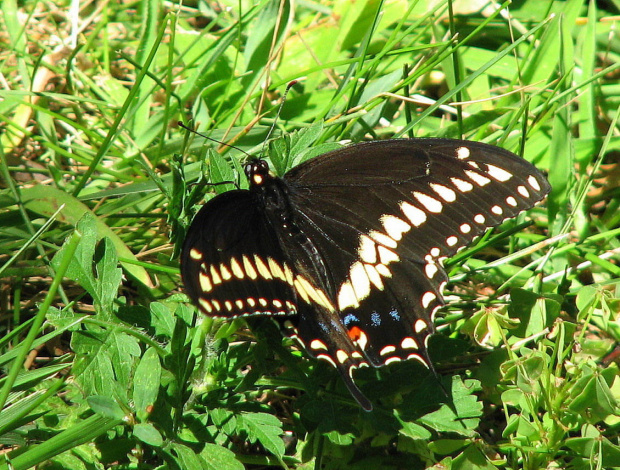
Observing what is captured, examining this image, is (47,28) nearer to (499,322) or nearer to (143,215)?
(143,215)

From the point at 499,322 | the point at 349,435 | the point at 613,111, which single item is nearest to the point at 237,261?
the point at 349,435

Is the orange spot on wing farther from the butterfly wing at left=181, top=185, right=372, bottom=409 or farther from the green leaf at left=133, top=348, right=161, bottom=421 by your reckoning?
the green leaf at left=133, top=348, right=161, bottom=421

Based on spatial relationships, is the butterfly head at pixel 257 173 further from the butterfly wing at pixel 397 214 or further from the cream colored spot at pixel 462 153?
the cream colored spot at pixel 462 153

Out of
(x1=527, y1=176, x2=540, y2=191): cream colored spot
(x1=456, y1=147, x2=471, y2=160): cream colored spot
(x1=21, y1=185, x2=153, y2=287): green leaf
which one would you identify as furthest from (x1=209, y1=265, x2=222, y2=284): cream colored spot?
(x1=527, y1=176, x2=540, y2=191): cream colored spot

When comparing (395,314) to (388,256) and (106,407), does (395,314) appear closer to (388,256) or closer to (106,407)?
(388,256)

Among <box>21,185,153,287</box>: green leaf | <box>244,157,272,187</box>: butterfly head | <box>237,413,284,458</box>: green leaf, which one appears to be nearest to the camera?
<box>237,413,284,458</box>: green leaf

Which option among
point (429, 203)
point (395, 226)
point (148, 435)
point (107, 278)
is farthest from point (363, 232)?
point (148, 435)

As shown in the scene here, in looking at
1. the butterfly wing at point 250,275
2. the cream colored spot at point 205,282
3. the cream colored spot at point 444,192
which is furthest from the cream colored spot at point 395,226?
the cream colored spot at point 205,282
